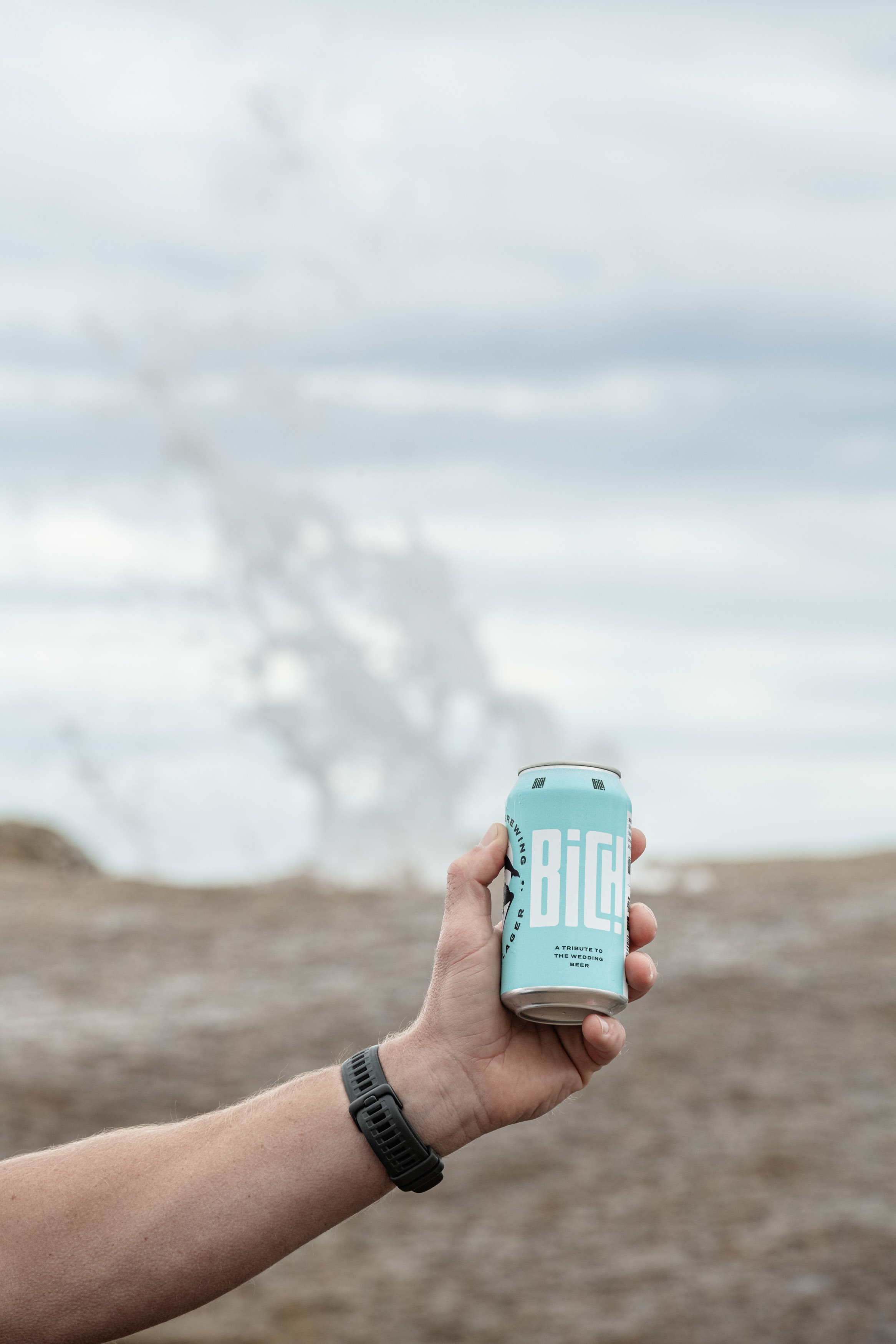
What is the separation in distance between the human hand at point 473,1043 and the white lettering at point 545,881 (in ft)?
0.25

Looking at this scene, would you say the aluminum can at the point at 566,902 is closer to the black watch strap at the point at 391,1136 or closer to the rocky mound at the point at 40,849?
the black watch strap at the point at 391,1136

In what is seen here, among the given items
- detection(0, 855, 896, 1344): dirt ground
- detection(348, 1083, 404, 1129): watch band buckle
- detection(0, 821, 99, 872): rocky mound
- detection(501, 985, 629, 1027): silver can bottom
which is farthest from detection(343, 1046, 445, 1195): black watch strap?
detection(0, 821, 99, 872): rocky mound

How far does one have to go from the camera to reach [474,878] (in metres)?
2.27

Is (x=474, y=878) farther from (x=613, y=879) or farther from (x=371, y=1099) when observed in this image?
(x=371, y=1099)

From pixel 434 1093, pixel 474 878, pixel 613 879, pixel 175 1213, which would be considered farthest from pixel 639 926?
pixel 175 1213

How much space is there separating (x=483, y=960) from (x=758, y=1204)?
5.33 m

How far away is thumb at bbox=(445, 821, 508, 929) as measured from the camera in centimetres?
227

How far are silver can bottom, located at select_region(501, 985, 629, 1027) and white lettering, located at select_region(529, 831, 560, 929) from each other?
3.9 inches

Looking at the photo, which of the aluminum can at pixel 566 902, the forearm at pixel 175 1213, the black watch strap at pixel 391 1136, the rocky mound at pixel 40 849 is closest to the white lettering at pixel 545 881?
the aluminum can at pixel 566 902

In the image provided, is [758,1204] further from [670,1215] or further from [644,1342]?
[644,1342]

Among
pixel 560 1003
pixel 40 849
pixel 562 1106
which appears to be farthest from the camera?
pixel 40 849

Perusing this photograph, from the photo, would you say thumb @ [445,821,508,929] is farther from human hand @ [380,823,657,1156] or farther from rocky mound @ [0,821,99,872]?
rocky mound @ [0,821,99,872]

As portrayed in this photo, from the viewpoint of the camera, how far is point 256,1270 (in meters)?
2.30

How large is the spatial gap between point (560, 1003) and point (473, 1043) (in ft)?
0.54
